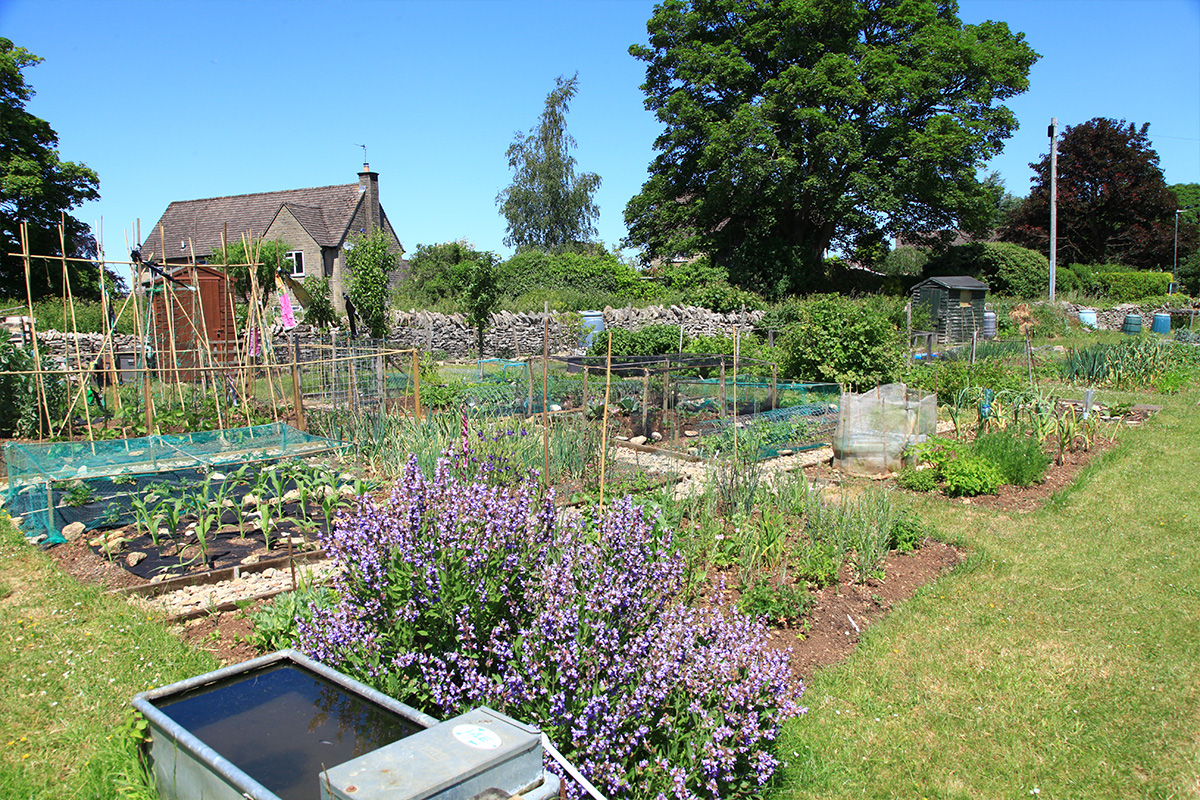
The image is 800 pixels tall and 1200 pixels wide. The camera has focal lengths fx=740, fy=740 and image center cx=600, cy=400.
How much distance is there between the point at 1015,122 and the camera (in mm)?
25656

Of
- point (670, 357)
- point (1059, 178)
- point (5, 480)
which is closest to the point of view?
point (5, 480)

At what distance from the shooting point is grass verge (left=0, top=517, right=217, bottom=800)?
10.1 feet

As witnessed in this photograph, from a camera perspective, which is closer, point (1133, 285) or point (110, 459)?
point (110, 459)

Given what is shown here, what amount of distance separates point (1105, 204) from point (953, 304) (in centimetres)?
1892

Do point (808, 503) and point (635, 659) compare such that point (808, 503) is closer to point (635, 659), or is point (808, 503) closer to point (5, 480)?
point (635, 659)

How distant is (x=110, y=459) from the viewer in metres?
A: 7.41

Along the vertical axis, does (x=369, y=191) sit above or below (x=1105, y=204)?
above

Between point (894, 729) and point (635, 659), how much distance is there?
1643 mm

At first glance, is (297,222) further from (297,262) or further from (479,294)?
(479,294)

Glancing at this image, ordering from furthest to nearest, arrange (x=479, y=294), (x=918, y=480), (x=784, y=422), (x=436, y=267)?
(x=436, y=267) < (x=479, y=294) < (x=784, y=422) < (x=918, y=480)

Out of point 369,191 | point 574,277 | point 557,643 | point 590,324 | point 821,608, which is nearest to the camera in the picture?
point 557,643

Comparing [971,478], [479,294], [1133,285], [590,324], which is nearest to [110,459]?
[971,478]

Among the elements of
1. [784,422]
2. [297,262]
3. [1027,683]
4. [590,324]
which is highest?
[297,262]

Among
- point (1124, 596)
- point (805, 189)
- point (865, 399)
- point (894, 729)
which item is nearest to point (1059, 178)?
point (805, 189)
